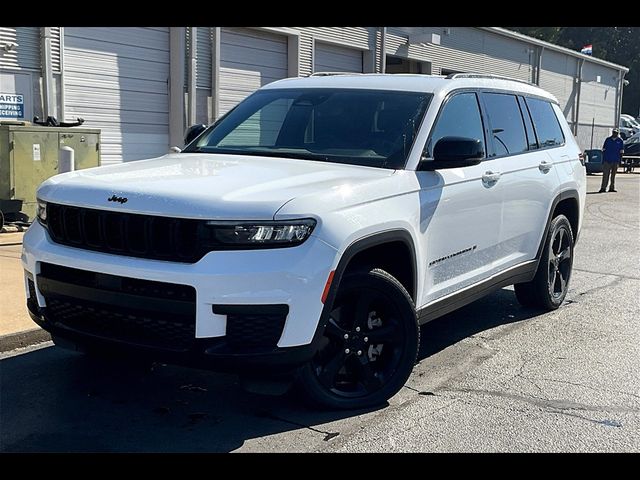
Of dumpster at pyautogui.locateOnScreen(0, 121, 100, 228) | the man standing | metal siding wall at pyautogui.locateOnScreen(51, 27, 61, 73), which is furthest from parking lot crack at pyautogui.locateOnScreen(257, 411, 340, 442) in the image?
the man standing

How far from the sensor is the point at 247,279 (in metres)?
3.69

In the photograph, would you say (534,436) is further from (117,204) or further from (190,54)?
(190,54)

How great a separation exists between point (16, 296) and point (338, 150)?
11.0 ft

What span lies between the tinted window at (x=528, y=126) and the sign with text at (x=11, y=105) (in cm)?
861

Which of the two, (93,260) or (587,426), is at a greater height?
(93,260)

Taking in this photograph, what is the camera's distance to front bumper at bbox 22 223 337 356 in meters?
3.68

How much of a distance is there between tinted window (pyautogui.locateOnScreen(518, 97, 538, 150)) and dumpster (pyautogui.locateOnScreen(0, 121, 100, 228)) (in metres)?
7.08

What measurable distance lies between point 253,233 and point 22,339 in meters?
2.70

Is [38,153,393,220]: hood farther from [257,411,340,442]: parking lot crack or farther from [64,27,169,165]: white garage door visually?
[64,27,169,165]: white garage door

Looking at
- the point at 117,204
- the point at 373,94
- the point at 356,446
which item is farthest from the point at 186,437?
the point at 373,94

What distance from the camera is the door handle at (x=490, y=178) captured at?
546 centimetres

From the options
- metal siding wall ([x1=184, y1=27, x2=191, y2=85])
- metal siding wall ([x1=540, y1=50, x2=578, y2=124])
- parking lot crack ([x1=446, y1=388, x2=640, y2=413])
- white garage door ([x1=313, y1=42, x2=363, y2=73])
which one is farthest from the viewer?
metal siding wall ([x1=540, y1=50, x2=578, y2=124])

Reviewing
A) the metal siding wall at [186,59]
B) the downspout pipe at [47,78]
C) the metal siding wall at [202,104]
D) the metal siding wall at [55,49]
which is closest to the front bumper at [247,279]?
the downspout pipe at [47,78]
